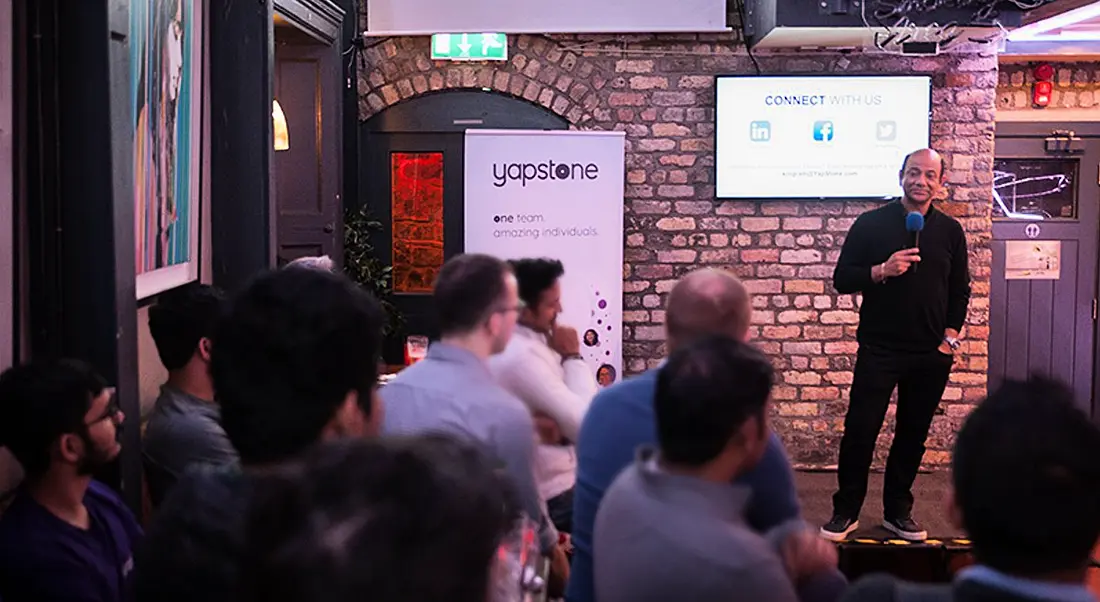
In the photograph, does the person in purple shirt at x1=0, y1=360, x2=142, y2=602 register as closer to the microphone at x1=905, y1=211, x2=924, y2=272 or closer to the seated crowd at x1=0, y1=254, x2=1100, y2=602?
the seated crowd at x1=0, y1=254, x2=1100, y2=602

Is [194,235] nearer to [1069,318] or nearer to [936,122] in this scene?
[936,122]

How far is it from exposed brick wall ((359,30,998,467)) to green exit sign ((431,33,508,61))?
0.24 ft

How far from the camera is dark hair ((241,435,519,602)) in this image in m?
0.82

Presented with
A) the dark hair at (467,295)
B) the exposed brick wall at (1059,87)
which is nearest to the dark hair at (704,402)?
the dark hair at (467,295)

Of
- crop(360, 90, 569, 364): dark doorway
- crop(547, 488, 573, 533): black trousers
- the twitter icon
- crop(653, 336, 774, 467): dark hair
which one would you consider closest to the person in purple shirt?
crop(653, 336, 774, 467): dark hair

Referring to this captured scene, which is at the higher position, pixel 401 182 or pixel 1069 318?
pixel 401 182

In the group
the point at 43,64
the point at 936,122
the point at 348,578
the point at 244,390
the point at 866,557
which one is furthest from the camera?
the point at 936,122

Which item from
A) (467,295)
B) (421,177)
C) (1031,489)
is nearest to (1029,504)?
(1031,489)

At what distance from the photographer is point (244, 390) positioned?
1663 millimetres

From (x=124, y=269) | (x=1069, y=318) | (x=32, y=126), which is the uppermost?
(x=32, y=126)

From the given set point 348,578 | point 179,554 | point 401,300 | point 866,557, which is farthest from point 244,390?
point 401,300

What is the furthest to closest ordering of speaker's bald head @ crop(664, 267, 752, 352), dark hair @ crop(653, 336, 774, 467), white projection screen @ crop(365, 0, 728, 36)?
white projection screen @ crop(365, 0, 728, 36) < speaker's bald head @ crop(664, 267, 752, 352) < dark hair @ crop(653, 336, 774, 467)

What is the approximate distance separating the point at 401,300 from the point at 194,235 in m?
2.71

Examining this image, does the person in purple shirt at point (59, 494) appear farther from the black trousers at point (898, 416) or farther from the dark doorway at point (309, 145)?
the black trousers at point (898, 416)
